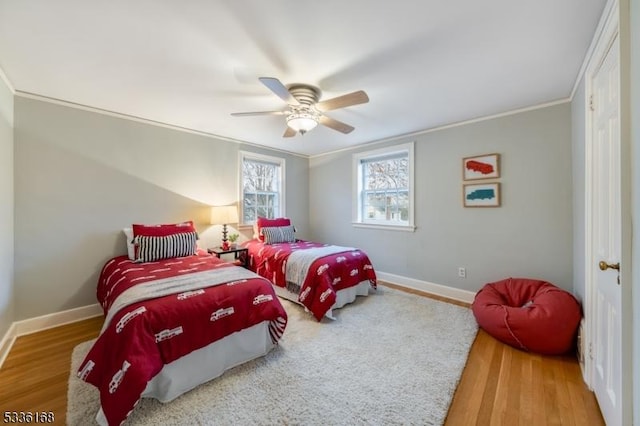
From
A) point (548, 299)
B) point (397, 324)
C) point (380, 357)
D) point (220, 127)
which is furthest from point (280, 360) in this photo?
point (220, 127)

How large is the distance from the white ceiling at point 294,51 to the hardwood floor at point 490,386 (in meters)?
2.34

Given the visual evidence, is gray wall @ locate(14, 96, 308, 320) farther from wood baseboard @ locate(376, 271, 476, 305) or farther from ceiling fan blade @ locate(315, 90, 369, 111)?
wood baseboard @ locate(376, 271, 476, 305)

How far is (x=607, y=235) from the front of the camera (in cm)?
152

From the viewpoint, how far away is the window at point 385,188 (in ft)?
12.9

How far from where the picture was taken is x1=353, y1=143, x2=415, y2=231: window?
3926 mm

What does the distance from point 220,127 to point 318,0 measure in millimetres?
2544

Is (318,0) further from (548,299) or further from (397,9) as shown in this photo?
(548,299)

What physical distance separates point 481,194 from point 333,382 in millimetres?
2722

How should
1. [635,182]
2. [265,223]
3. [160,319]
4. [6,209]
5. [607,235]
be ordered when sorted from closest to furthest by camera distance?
[635,182], [607,235], [160,319], [6,209], [265,223]

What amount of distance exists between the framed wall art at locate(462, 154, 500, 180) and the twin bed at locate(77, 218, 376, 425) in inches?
75.9

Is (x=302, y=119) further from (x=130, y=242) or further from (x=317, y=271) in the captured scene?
(x=130, y=242)

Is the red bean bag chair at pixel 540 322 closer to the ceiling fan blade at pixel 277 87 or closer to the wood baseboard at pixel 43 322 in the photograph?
the ceiling fan blade at pixel 277 87

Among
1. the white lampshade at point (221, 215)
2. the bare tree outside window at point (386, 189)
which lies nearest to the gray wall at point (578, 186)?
the bare tree outside window at point (386, 189)

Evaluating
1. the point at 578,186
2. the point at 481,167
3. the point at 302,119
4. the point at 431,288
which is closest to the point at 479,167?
the point at 481,167
